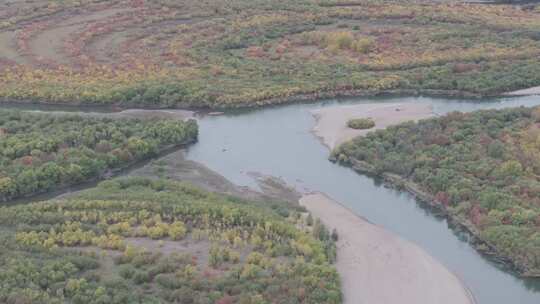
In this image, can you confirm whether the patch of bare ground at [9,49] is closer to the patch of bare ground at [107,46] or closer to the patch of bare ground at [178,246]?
the patch of bare ground at [107,46]

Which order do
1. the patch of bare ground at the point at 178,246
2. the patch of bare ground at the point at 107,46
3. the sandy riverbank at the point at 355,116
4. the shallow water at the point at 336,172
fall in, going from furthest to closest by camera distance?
1. the patch of bare ground at the point at 107,46
2. the sandy riverbank at the point at 355,116
3. the shallow water at the point at 336,172
4. the patch of bare ground at the point at 178,246

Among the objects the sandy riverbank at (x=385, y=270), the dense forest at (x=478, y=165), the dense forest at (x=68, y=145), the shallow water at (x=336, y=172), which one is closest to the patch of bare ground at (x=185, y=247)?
the sandy riverbank at (x=385, y=270)

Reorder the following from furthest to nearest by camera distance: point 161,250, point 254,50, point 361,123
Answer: point 254,50 < point 361,123 < point 161,250

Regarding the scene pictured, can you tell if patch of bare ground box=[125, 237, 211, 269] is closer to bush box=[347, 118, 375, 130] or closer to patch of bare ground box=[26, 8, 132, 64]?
bush box=[347, 118, 375, 130]

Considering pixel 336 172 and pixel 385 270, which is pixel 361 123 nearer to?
pixel 336 172

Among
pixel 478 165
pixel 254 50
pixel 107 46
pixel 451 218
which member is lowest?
pixel 451 218

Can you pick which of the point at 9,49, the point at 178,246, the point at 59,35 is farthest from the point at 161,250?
the point at 59,35

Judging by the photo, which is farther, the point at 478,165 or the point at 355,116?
the point at 355,116

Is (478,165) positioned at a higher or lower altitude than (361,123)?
higher
